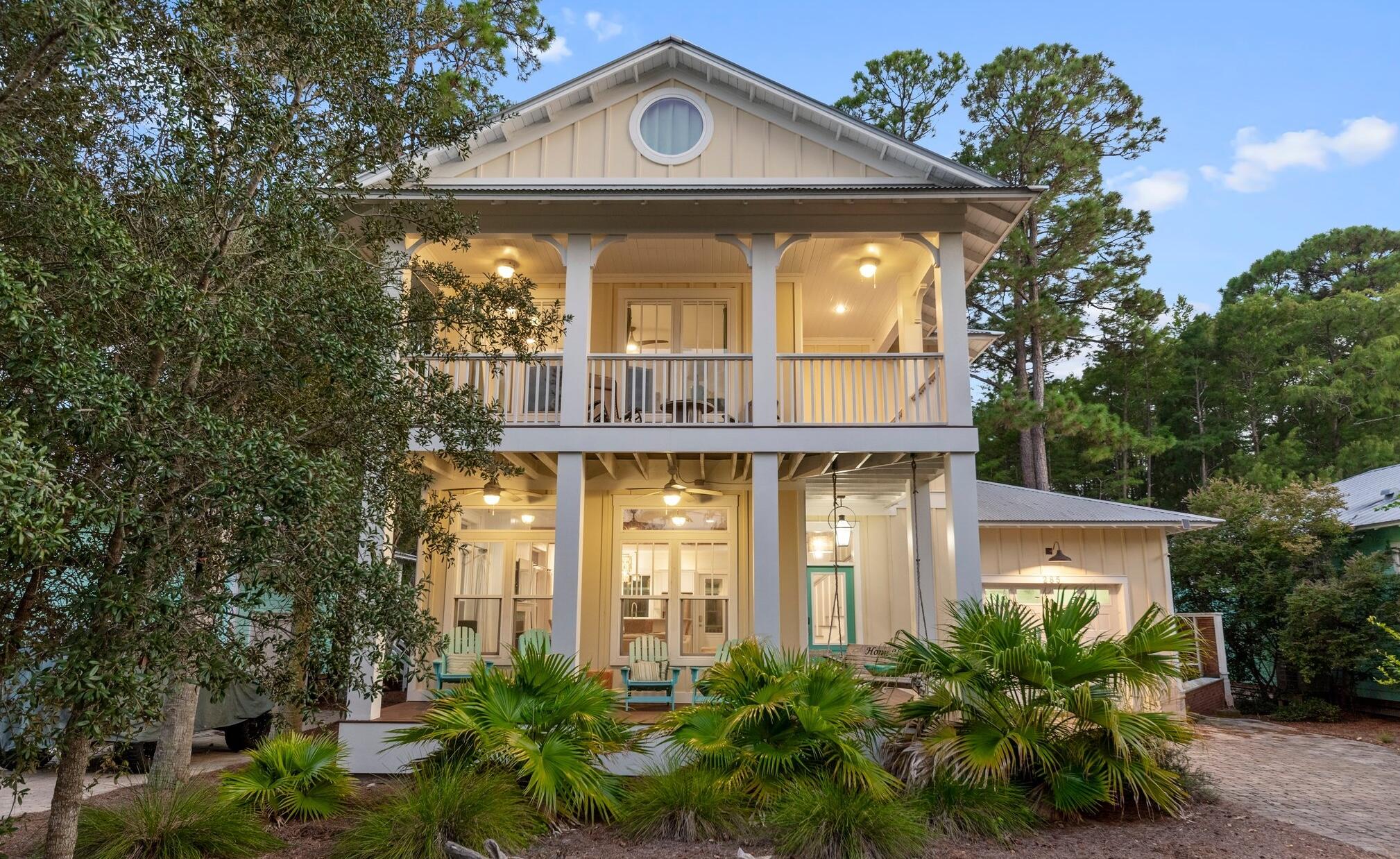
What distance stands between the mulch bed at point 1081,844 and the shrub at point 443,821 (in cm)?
27

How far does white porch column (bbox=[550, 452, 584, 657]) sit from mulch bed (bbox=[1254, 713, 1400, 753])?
10.3m

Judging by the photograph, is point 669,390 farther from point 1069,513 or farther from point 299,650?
point 1069,513

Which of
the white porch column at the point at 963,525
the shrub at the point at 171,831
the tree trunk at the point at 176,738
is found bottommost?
the shrub at the point at 171,831

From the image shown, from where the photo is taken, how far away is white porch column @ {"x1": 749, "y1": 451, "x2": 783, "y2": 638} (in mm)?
8977

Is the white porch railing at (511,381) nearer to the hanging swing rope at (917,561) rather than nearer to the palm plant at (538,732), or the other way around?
the palm plant at (538,732)

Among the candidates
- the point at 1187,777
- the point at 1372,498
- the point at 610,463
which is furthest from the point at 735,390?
the point at 1372,498

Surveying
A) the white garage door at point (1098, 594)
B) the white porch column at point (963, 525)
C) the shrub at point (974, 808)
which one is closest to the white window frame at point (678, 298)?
the white porch column at point (963, 525)

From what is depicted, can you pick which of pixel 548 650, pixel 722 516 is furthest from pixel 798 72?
pixel 548 650

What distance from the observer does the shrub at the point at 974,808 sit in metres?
6.22

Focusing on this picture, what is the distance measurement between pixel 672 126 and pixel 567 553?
17.7 ft

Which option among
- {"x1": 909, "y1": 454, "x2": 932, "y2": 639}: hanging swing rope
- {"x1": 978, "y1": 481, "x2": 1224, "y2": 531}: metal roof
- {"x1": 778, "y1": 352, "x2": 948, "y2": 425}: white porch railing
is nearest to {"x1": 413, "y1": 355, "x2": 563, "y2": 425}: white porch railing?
{"x1": 778, "y1": 352, "x2": 948, "y2": 425}: white porch railing

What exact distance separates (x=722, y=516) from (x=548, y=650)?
359 cm

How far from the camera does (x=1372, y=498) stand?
1534cm

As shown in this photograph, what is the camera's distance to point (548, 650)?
9430 millimetres
